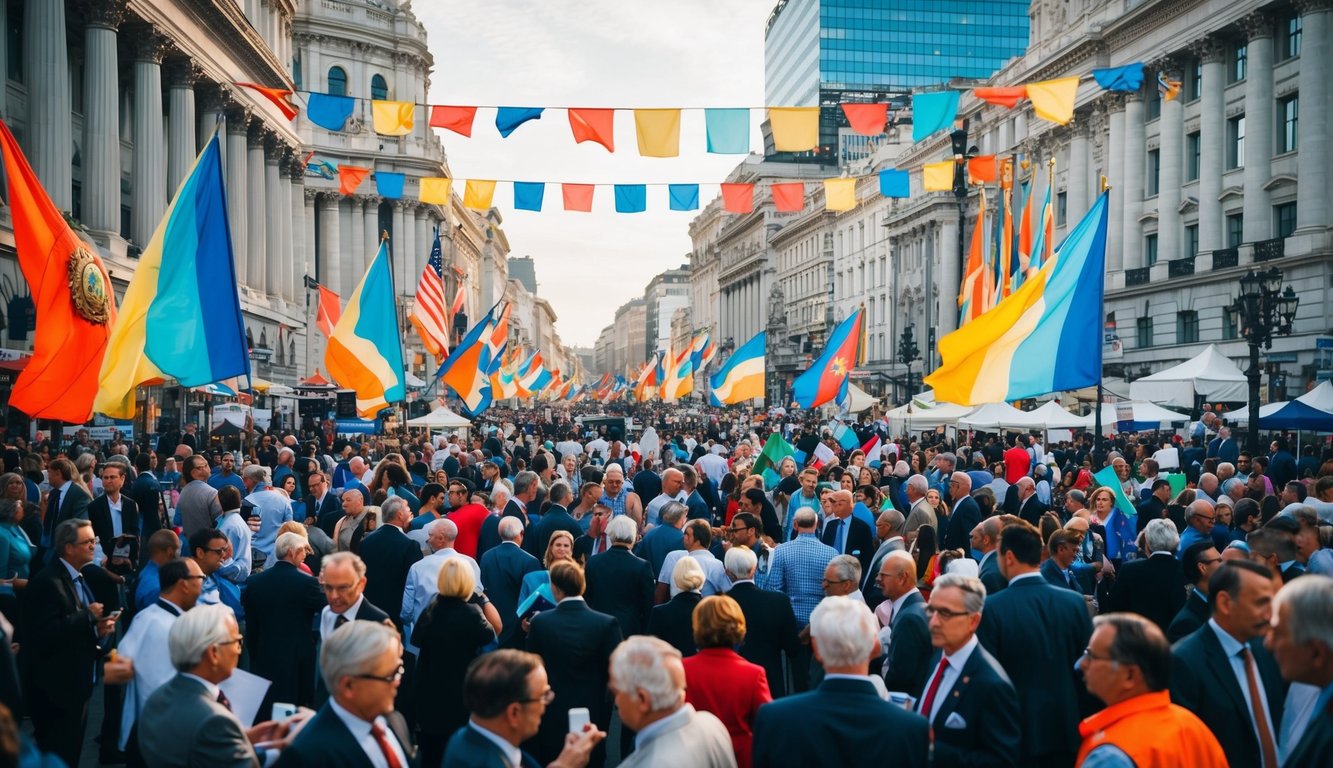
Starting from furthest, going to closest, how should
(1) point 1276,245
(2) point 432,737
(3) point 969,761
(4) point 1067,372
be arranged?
1. (1) point 1276,245
2. (4) point 1067,372
3. (2) point 432,737
4. (3) point 969,761

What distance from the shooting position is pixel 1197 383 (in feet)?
80.8

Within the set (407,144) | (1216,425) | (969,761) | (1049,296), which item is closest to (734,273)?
(407,144)

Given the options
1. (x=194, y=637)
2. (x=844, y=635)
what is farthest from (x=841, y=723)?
(x=194, y=637)

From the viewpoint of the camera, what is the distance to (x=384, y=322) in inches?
737

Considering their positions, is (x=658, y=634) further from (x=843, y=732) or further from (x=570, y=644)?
(x=843, y=732)

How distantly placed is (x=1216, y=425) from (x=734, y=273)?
104478 mm

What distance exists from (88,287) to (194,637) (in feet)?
29.3

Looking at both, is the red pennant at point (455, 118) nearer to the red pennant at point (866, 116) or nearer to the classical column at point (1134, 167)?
the red pennant at point (866, 116)

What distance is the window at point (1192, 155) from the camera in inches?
1677

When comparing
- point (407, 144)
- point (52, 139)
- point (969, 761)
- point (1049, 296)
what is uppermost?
point (407, 144)

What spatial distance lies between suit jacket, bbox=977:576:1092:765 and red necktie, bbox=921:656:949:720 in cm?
85

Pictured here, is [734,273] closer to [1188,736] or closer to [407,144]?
[407,144]

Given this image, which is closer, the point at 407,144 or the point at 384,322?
the point at 384,322

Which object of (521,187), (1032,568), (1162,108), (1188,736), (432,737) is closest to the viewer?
(1188,736)
